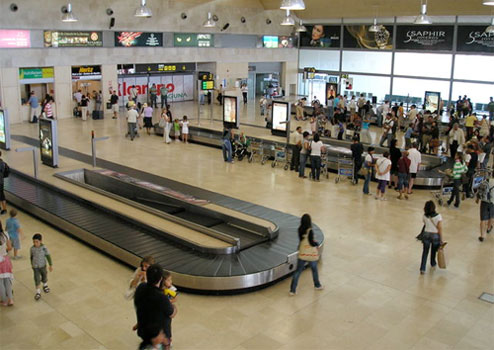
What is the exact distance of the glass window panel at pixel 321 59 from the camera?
122 ft

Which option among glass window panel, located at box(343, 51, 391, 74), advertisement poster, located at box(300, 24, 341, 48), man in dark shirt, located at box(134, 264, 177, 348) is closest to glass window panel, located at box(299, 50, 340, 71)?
advertisement poster, located at box(300, 24, 341, 48)

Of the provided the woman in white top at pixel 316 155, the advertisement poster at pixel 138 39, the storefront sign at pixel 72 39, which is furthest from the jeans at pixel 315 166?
the advertisement poster at pixel 138 39

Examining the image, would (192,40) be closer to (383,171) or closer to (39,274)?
(383,171)

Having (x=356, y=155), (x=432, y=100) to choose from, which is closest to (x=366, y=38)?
(x=432, y=100)

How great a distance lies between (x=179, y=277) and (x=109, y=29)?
23.9m

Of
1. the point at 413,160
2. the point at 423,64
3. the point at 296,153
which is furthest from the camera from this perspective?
the point at 423,64

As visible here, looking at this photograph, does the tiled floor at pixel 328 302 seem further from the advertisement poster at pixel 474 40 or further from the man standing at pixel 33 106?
the advertisement poster at pixel 474 40

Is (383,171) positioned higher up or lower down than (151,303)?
lower down

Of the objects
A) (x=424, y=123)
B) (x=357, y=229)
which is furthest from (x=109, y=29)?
(x=357, y=229)

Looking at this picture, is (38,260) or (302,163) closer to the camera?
(38,260)

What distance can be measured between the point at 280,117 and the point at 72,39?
42.9ft

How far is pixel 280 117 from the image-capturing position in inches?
867

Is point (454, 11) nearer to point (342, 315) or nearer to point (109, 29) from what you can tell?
point (109, 29)

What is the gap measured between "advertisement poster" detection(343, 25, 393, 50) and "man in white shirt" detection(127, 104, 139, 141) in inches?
743
